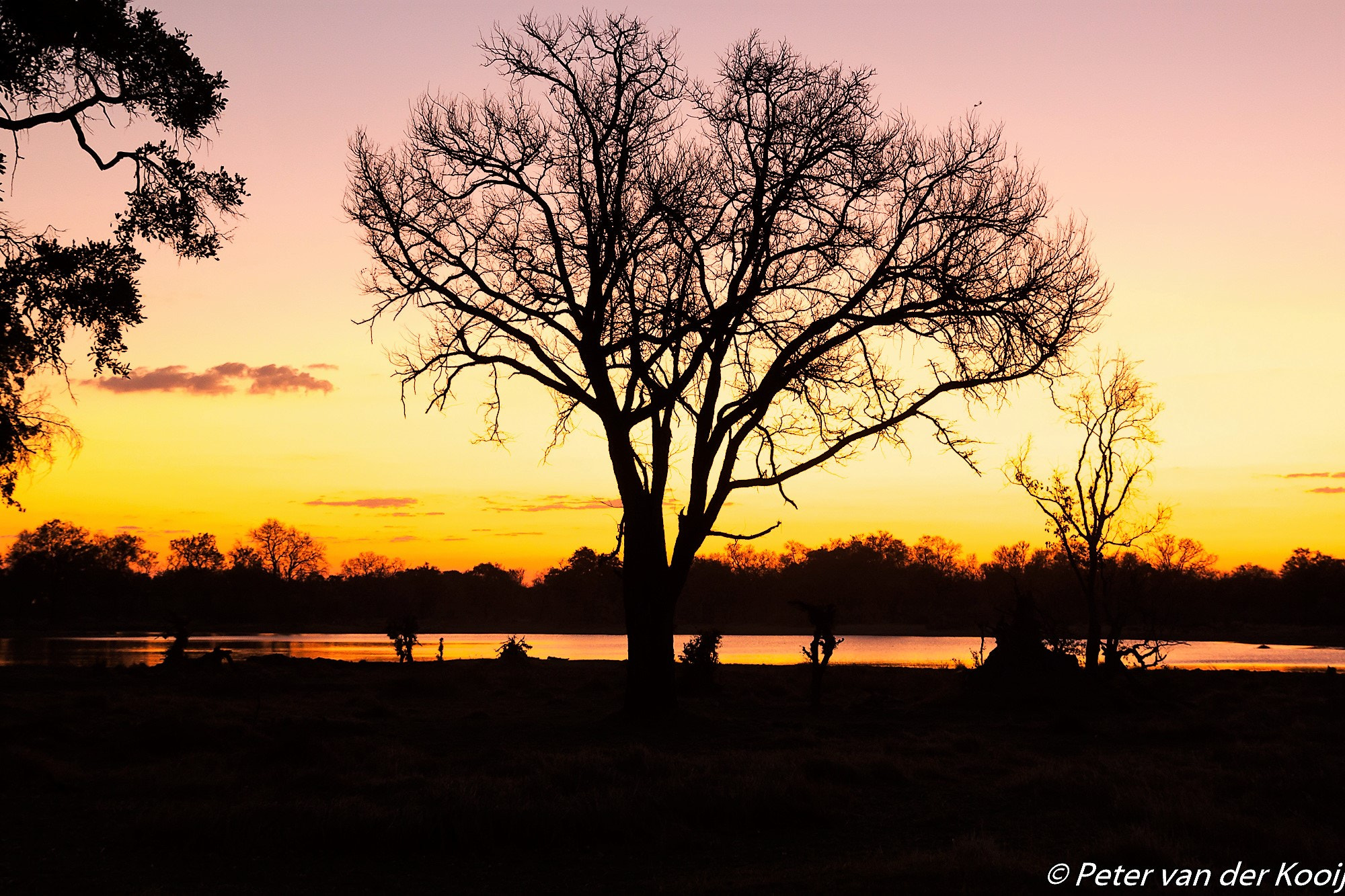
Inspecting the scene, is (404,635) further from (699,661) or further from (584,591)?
(584,591)

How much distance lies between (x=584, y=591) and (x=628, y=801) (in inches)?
4340

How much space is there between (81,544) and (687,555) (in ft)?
348

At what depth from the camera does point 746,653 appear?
216 ft

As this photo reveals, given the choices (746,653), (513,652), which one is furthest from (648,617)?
(746,653)

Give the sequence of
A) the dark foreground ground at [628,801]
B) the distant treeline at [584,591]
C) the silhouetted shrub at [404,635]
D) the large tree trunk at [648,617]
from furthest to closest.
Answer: the distant treeline at [584,591] < the silhouetted shrub at [404,635] < the large tree trunk at [648,617] < the dark foreground ground at [628,801]

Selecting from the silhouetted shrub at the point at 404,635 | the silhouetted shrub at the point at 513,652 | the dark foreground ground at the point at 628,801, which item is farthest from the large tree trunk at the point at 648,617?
the silhouetted shrub at the point at 404,635

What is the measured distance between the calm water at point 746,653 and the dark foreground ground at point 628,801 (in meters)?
21.7

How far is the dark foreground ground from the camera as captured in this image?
7418mm

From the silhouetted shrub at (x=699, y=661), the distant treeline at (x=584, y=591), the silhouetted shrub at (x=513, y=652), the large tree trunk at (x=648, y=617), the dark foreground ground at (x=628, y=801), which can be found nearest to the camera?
the dark foreground ground at (x=628, y=801)

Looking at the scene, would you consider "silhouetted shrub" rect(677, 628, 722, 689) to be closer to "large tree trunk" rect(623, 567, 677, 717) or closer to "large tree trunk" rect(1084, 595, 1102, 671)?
"large tree trunk" rect(623, 567, 677, 717)

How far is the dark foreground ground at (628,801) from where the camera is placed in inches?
292

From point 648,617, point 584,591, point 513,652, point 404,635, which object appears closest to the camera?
point 648,617

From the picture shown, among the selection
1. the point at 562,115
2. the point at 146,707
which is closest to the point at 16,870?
the point at 146,707

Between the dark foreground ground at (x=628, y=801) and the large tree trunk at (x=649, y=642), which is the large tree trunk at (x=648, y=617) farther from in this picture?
the dark foreground ground at (x=628, y=801)
